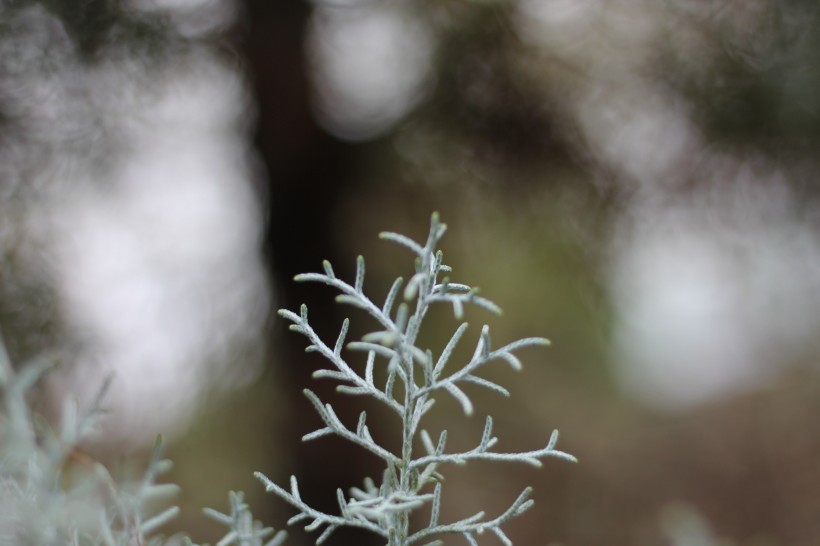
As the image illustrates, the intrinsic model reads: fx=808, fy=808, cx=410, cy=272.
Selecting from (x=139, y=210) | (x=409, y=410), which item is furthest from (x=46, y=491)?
(x=139, y=210)

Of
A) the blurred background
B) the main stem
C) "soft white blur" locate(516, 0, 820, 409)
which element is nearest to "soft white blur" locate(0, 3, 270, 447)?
the blurred background

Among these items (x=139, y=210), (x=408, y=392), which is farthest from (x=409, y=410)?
(x=139, y=210)

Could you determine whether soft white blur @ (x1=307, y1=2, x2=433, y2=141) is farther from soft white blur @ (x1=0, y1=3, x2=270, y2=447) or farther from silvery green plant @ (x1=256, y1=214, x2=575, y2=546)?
silvery green plant @ (x1=256, y1=214, x2=575, y2=546)

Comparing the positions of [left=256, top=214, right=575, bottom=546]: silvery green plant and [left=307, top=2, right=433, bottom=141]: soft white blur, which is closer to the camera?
[left=256, top=214, right=575, bottom=546]: silvery green plant

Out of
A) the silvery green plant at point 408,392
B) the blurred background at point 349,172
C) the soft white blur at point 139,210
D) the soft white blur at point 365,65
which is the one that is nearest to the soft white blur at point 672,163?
the blurred background at point 349,172

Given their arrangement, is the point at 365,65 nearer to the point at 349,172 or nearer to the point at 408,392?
the point at 349,172

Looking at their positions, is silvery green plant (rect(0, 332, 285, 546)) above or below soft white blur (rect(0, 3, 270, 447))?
above

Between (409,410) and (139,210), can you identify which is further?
(139,210)

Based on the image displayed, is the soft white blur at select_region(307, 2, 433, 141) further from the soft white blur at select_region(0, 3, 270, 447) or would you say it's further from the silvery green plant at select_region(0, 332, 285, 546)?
the silvery green plant at select_region(0, 332, 285, 546)

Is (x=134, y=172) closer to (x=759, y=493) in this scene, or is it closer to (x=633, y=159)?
(x=633, y=159)

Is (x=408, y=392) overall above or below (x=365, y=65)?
above
